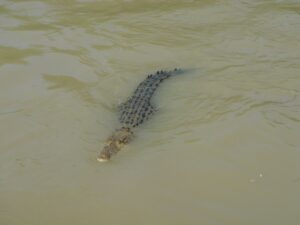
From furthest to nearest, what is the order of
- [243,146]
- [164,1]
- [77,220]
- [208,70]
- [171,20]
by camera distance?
[164,1], [171,20], [208,70], [243,146], [77,220]

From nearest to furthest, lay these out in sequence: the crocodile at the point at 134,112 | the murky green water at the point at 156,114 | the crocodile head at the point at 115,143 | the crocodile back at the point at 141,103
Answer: the murky green water at the point at 156,114, the crocodile head at the point at 115,143, the crocodile at the point at 134,112, the crocodile back at the point at 141,103

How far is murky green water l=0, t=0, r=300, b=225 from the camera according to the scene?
4.77 m

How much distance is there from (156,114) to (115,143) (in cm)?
105

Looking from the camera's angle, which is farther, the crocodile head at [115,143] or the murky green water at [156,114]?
the crocodile head at [115,143]

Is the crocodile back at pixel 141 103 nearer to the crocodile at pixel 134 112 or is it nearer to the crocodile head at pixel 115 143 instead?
the crocodile at pixel 134 112

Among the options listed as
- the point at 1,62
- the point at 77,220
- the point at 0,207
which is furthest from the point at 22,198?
the point at 1,62

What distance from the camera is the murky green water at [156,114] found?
477 cm

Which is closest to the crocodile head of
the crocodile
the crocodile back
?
the crocodile

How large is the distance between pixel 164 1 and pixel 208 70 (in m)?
3.34

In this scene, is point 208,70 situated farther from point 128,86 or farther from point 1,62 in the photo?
point 1,62

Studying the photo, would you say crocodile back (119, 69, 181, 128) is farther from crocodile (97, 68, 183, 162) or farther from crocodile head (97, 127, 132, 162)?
crocodile head (97, 127, 132, 162)

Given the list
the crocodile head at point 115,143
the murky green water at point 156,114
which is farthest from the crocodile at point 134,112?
the murky green water at point 156,114

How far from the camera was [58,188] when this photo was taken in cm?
500

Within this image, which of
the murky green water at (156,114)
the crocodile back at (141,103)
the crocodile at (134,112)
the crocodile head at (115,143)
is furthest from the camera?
the crocodile back at (141,103)
